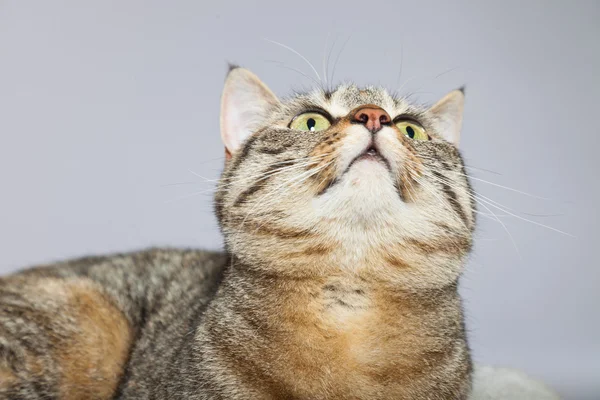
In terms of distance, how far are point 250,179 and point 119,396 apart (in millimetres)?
1416

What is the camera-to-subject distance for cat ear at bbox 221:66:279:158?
128 inches

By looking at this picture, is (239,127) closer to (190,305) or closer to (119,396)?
(190,305)

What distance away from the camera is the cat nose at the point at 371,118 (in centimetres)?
261

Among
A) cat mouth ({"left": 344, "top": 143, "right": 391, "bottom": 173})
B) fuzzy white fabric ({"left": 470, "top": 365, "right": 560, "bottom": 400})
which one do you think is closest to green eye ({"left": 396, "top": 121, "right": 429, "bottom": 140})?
cat mouth ({"left": 344, "top": 143, "right": 391, "bottom": 173})

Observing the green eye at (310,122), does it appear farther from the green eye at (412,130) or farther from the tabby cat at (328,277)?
the green eye at (412,130)

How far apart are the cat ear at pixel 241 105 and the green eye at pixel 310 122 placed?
12.4 inches

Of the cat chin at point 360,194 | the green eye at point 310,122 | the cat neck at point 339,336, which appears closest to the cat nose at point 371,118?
the cat chin at point 360,194

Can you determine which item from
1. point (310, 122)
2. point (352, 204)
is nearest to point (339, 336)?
point (352, 204)

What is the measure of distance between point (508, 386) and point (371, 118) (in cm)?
198

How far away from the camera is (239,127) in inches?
130

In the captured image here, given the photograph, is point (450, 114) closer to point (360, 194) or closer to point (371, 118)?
point (371, 118)

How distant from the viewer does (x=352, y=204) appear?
249 centimetres

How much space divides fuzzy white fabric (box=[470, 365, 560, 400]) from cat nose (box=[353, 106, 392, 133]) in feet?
5.59

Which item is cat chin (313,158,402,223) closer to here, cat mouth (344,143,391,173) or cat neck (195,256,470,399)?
cat mouth (344,143,391,173)
